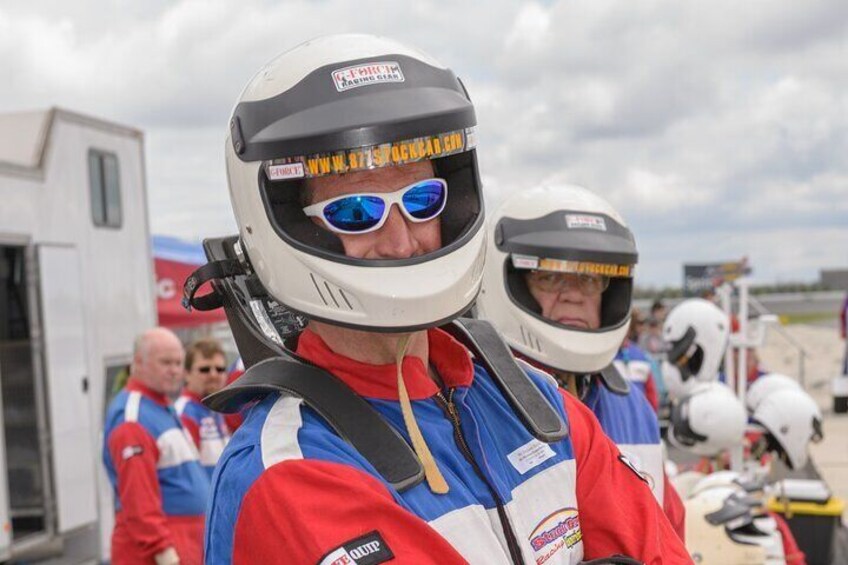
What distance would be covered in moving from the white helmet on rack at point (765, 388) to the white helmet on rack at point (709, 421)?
0.91m

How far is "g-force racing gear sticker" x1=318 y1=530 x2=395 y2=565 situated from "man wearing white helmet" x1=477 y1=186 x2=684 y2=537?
169 cm

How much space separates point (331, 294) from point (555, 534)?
1.59 ft

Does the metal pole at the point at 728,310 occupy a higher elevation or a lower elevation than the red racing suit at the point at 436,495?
lower

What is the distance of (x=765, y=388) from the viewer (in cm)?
662

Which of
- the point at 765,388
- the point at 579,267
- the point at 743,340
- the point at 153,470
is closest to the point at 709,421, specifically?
the point at 765,388

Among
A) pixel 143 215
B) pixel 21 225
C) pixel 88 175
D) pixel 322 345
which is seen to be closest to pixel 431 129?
pixel 322 345

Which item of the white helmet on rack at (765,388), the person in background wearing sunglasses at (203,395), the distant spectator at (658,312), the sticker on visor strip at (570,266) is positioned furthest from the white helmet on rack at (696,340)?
the distant spectator at (658,312)

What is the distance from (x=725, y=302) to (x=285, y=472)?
6.60 meters

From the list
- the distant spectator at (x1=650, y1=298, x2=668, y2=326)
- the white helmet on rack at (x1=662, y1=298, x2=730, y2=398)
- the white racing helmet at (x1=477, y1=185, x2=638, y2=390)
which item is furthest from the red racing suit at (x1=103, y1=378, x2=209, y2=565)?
the distant spectator at (x1=650, y1=298, x2=668, y2=326)

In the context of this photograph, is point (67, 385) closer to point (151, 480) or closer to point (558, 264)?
point (151, 480)

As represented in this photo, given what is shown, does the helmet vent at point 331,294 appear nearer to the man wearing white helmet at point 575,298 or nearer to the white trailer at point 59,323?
the man wearing white helmet at point 575,298

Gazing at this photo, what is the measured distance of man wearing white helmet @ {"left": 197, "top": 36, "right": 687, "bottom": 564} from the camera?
1.28 m

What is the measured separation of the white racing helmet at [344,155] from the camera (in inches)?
53.9

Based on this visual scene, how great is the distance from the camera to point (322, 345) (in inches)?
57.2
